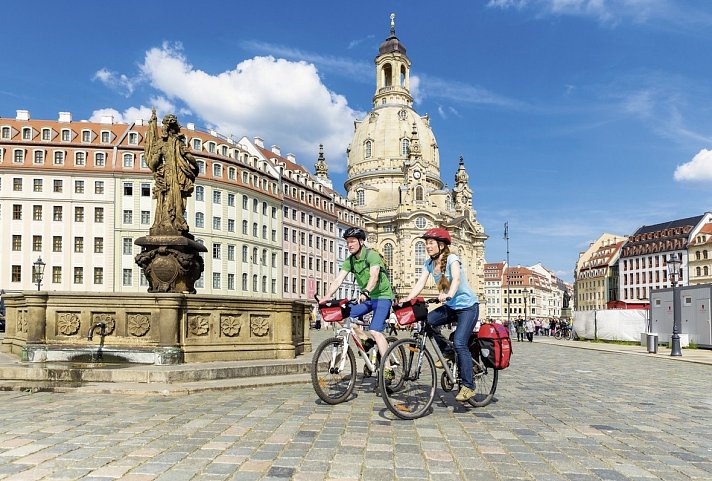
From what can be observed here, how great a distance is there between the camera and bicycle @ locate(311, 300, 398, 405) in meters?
7.35

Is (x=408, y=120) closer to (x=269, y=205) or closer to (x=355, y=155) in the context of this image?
(x=355, y=155)

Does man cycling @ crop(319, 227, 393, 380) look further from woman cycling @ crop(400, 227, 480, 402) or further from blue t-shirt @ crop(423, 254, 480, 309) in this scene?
blue t-shirt @ crop(423, 254, 480, 309)

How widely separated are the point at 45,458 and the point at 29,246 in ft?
190

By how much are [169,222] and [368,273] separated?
571cm

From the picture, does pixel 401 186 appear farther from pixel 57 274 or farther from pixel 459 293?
pixel 459 293

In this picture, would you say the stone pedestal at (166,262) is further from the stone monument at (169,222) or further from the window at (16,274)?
the window at (16,274)

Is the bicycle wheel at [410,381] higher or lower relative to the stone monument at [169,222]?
lower

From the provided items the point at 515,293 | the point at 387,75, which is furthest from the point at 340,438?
the point at 515,293

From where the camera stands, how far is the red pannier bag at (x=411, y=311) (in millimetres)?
6965

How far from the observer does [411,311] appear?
23.0 ft

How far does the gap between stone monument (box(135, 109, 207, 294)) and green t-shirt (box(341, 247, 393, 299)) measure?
5.03 metres

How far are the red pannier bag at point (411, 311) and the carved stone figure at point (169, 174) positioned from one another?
21.8 ft

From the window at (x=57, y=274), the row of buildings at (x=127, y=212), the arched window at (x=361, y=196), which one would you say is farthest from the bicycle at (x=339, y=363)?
the arched window at (x=361, y=196)

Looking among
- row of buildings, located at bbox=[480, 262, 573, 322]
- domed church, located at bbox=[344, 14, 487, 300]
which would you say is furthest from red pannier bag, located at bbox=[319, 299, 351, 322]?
row of buildings, located at bbox=[480, 262, 573, 322]
